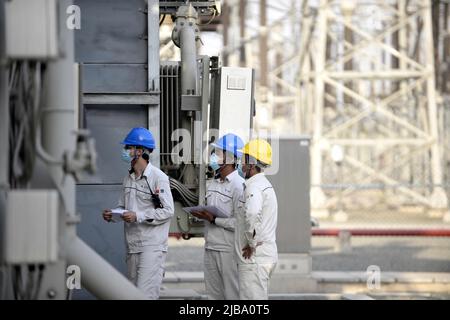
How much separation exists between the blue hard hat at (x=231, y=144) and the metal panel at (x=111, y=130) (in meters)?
1.16

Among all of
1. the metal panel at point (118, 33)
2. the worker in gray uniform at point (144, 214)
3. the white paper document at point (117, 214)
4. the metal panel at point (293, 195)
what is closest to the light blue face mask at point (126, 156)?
the worker in gray uniform at point (144, 214)

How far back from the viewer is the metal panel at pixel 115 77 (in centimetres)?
1056

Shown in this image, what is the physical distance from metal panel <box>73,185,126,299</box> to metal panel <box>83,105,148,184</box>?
0.11 m

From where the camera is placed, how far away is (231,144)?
9555mm

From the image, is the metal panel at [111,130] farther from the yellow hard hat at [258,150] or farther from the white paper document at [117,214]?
the yellow hard hat at [258,150]

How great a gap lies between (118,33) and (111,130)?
0.96 metres

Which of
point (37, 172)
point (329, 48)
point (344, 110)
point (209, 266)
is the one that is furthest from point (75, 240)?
point (329, 48)

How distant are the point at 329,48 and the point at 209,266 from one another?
3648 cm

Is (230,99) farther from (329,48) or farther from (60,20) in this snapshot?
(329,48)

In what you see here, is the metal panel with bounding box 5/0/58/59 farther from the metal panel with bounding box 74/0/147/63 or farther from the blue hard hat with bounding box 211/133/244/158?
the metal panel with bounding box 74/0/147/63

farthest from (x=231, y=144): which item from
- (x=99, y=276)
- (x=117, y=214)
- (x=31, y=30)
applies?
(x=31, y=30)

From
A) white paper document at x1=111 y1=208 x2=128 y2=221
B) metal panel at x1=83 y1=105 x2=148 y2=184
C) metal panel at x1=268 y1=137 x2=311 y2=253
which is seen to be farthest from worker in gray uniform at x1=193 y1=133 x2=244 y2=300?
metal panel at x1=268 y1=137 x2=311 y2=253

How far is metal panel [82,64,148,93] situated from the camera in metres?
10.6
